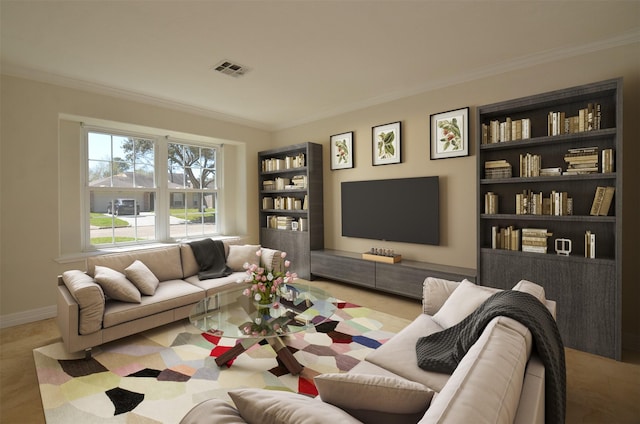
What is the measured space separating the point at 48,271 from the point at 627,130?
608 centimetres

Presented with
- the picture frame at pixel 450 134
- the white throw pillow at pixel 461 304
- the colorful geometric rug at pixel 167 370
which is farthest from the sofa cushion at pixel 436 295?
the picture frame at pixel 450 134

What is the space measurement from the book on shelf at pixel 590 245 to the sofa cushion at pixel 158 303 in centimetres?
367

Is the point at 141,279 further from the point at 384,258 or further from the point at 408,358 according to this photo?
the point at 384,258

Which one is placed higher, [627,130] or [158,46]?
[158,46]

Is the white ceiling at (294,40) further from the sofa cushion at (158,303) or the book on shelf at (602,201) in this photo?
the sofa cushion at (158,303)

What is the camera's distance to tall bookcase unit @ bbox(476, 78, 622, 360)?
255 cm

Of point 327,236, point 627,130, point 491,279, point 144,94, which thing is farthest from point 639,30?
point 144,94

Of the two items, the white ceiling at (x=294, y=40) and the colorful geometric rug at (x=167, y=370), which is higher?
the white ceiling at (x=294, y=40)

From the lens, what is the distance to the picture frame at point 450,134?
365 centimetres

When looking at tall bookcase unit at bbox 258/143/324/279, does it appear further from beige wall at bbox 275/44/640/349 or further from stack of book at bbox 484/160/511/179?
stack of book at bbox 484/160/511/179

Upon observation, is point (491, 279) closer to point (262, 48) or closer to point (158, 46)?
point (262, 48)

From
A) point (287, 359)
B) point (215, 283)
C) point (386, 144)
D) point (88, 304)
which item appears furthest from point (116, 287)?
point (386, 144)

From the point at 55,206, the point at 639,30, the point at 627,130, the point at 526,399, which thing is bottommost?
the point at 526,399

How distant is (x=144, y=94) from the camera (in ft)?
13.7
